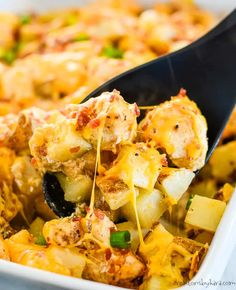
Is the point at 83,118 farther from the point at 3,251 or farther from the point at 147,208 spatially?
the point at 3,251

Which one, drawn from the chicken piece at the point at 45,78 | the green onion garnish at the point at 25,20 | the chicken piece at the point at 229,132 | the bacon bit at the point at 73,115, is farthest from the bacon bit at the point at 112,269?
the green onion garnish at the point at 25,20

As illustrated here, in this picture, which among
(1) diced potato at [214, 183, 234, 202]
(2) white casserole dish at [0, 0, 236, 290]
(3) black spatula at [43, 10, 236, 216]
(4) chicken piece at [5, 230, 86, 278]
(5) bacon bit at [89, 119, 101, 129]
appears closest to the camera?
(2) white casserole dish at [0, 0, 236, 290]

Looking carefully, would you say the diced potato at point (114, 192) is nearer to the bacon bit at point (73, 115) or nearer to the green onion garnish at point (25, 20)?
the bacon bit at point (73, 115)

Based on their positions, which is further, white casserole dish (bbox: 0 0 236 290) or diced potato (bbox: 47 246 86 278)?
diced potato (bbox: 47 246 86 278)

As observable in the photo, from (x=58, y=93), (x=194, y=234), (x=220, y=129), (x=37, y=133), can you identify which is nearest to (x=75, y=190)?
(x=37, y=133)

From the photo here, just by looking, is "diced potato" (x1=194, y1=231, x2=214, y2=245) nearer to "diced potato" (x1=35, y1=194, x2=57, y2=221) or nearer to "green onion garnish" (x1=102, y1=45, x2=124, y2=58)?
"diced potato" (x1=35, y1=194, x2=57, y2=221)

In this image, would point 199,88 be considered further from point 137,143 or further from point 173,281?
point 173,281

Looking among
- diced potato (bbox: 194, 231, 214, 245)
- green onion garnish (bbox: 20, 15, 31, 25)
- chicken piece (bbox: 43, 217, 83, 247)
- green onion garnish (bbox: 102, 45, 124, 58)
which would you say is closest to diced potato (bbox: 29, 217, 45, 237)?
chicken piece (bbox: 43, 217, 83, 247)

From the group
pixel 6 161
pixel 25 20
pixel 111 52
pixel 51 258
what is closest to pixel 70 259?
pixel 51 258
